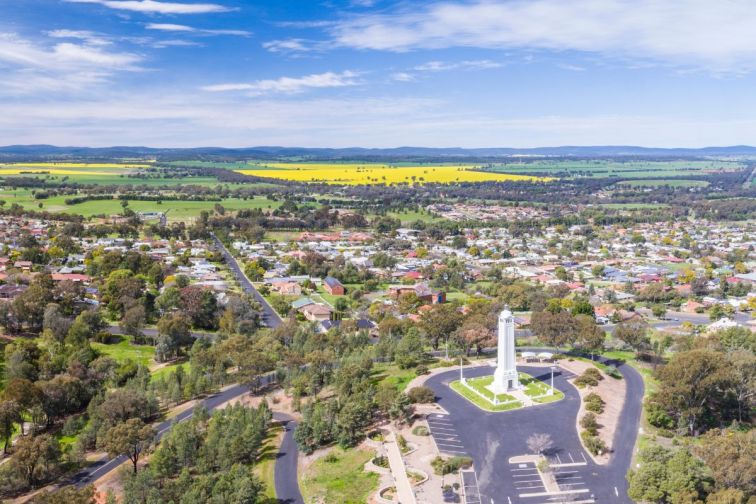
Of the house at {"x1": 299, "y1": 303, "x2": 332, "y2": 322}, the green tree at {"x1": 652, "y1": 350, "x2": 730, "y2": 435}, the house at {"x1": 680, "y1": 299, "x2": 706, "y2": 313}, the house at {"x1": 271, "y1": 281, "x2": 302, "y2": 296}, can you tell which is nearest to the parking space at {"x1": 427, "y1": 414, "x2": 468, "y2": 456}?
the green tree at {"x1": 652, "y1": 350, "x2": 730, "y2": 435}

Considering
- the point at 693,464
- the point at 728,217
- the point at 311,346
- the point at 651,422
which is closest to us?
the point at 693,464

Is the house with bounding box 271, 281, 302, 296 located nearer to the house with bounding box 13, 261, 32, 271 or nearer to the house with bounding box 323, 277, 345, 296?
the house with bounding box 323, 277, 345, 296

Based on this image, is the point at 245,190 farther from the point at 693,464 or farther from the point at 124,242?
the point at 693,464

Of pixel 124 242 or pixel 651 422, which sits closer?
pixel 651 422

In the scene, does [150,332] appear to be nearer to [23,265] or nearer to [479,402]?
[479,402]

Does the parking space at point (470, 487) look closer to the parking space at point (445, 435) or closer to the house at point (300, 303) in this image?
the parking space at point (445, 435)

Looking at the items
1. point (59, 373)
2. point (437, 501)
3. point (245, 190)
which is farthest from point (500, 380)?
point (245, 190)
